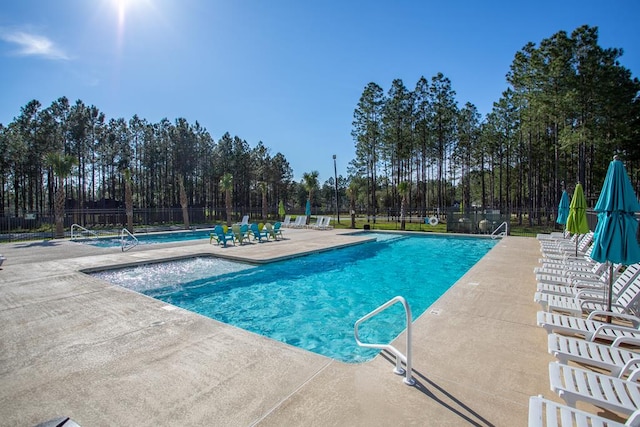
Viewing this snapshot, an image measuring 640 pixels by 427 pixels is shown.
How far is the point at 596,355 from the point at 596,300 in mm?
2521

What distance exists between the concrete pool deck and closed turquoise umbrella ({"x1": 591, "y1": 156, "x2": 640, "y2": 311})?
135 centimetres

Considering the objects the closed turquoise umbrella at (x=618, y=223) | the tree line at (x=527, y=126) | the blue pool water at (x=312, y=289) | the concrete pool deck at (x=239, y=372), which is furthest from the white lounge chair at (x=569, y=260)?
the tree line at (x=527, y=126)

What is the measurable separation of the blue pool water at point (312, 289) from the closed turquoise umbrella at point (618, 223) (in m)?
3.42

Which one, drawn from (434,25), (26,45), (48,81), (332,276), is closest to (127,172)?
(48,81)

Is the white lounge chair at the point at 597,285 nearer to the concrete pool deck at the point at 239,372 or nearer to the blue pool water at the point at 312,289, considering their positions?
the concrete pool deck at the point at 239,372

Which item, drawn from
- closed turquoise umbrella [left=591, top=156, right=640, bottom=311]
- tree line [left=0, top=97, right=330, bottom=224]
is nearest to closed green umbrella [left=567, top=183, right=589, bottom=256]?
closed turquoise umbrella [left=591, top=156, right=640, bottom=311]

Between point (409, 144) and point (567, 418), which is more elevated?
point (409, 144)

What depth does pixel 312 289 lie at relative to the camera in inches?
337

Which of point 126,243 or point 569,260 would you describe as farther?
point 126,243

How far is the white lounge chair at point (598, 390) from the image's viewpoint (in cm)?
203

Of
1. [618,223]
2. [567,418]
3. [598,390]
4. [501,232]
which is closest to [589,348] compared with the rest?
[598,390]

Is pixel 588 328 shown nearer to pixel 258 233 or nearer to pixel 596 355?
pixel 596 355

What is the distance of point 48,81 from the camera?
507 inches

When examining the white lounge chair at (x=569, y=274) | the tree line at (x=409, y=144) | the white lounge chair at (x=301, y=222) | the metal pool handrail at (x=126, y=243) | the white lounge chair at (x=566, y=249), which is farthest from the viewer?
the white lounge chair at (x=301, y=222)
